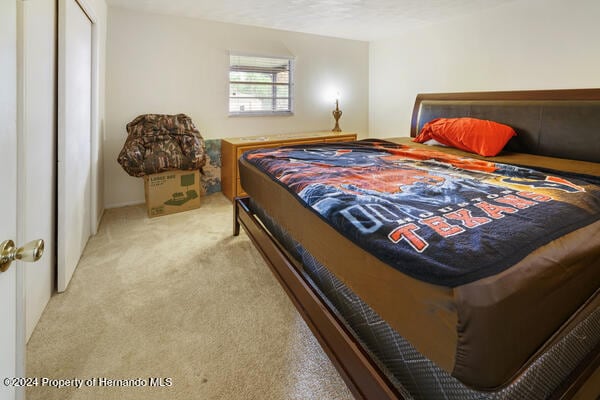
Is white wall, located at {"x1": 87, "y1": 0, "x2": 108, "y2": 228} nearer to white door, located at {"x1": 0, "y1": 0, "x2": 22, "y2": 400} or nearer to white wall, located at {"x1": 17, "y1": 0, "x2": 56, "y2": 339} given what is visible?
white wall, located at {"x1": 17, "y1": 0, "x2": 56, "y2": 339}

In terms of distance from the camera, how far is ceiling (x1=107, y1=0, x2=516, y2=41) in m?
3.18

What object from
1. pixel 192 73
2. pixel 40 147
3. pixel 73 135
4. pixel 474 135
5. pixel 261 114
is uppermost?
pixel 192 73

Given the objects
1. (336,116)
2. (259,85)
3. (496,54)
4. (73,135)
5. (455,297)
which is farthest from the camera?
(336,116)

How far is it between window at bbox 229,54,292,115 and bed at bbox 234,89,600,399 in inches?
108

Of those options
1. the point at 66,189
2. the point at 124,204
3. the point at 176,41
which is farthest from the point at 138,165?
the point at 176,41

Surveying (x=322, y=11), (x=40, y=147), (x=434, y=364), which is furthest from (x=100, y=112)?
(x=434, y=364)

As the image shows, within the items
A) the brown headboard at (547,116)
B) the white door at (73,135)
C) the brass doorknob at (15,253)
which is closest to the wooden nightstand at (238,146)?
the white door at (73,135)

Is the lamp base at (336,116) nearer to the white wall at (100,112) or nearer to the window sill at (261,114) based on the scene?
the window sill at (261,114)

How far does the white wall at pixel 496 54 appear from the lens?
2.67 m

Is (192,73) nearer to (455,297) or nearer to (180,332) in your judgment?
(180,332)

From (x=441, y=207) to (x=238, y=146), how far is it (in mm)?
2801

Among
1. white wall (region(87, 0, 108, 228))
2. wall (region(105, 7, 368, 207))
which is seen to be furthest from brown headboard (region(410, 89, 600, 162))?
white wall (region(87, 0, 108, 228))

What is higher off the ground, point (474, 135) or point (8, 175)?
point (474, 135)

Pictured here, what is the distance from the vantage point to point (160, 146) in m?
3.29
